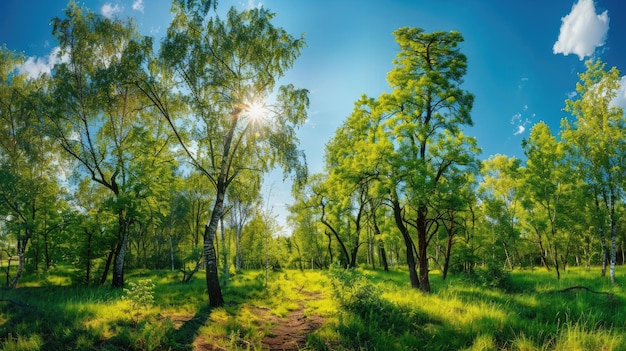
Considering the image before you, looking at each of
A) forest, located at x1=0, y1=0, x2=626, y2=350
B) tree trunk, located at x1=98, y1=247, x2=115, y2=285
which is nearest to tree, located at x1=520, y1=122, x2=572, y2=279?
forest, located at x1=0, y1=0, x2=626, y2=350

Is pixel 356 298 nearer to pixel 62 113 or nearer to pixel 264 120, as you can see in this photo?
pixel 264 120

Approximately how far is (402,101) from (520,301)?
9372 mm

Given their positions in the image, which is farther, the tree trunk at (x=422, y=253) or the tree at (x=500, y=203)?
the tree at (x=500, y=203)

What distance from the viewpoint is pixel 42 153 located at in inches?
819

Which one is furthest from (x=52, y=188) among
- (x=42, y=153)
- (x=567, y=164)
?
(x=567, y=164)

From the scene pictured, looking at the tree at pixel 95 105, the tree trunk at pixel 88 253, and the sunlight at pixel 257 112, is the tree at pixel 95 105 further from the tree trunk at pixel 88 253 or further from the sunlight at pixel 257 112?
the sunlight at pixel 257 112

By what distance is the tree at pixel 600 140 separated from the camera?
18141mm

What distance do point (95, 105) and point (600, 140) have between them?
1143 inches

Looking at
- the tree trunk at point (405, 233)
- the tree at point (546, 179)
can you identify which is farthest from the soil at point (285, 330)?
the tree at point (546, 179)

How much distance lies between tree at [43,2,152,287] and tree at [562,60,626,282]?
25.9 m

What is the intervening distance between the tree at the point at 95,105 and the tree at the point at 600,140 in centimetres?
2590

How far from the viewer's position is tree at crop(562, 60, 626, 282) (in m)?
18.1

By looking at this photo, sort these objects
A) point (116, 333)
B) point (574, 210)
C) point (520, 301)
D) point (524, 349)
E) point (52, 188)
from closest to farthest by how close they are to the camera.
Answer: point (524, 349) < point (116, 333) < point (520, 301) < point (52, 188) < point (574, 210)

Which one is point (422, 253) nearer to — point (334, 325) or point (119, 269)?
point (334, 325)
